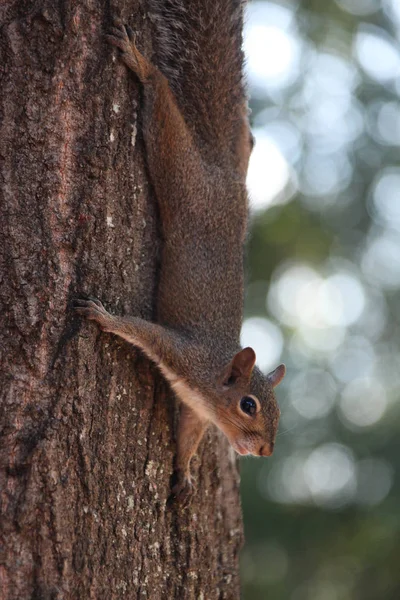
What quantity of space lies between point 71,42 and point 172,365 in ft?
3.83

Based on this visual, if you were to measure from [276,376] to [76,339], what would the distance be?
115 cm

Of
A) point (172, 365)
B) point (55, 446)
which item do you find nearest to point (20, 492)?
point (55, 446)

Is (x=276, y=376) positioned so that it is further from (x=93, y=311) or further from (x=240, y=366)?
(x=93, y=311)

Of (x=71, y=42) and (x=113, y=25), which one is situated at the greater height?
(x=113, y=25)

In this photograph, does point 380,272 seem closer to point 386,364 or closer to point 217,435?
point 386,364

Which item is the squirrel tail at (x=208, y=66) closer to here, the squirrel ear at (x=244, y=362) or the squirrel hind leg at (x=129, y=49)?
the squirrel hind leg at (x=129, y=49)

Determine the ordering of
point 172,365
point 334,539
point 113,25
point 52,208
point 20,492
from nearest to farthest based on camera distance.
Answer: point 20,492 < point 52,208 < point 113,25 < point 172,365 < point 334,539

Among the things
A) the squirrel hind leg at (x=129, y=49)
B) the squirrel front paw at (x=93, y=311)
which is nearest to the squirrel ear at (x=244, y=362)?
the squirrel front paw at (x=93, y=311)

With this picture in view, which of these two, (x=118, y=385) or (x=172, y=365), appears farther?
(x=172, y=365)

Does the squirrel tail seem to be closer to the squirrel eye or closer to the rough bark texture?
the rough bark texture

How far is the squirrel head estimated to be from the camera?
2873 mm

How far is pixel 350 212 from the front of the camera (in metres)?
6.61

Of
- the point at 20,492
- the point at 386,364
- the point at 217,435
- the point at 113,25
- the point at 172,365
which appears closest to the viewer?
the point at 20,492

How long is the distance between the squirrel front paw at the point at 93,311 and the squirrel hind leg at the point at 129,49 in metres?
0.82
